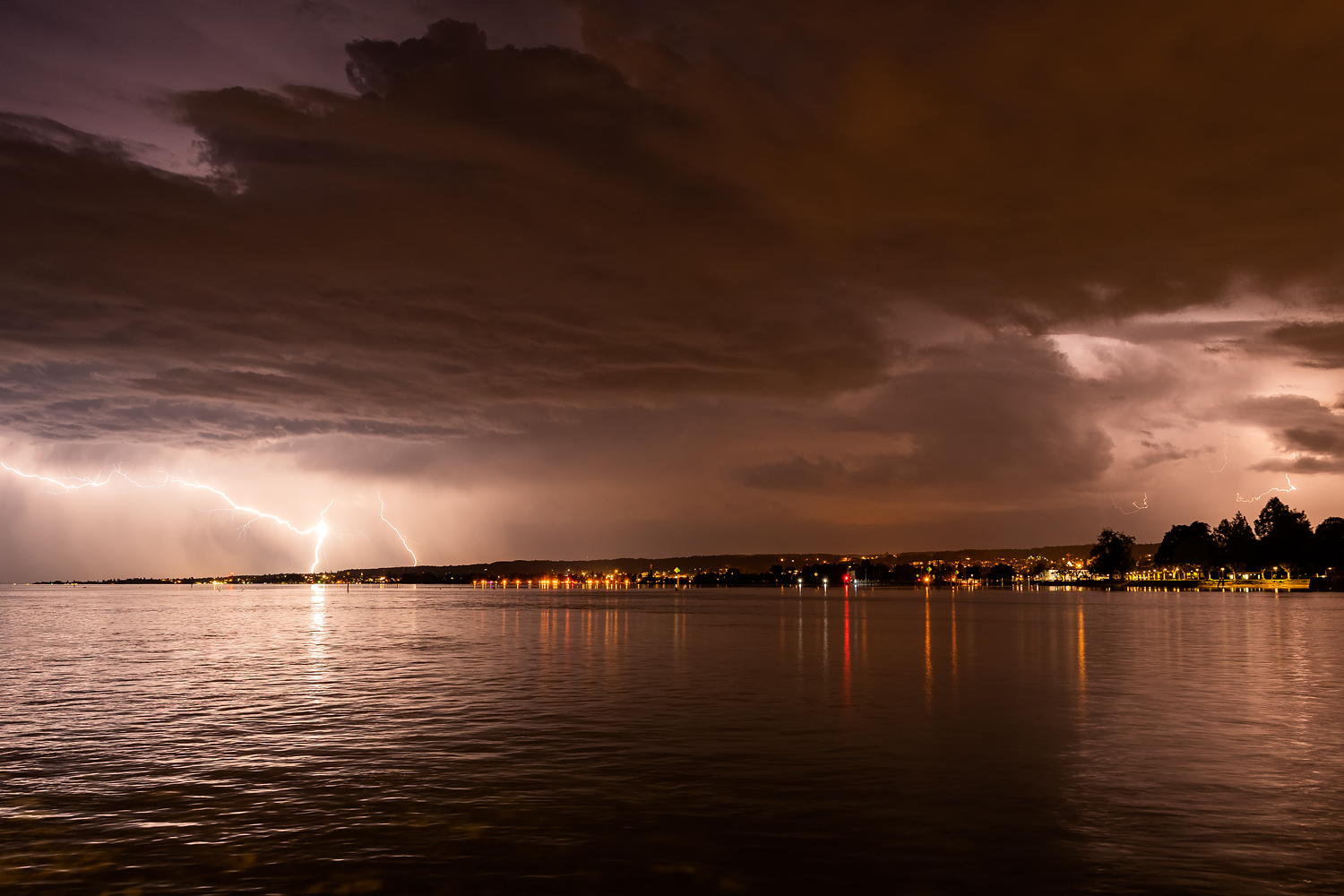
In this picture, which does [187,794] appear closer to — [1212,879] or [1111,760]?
[1212,879]

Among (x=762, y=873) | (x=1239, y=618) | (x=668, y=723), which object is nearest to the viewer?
(x=762, y=873)

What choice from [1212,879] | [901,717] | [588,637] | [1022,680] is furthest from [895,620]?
[1212,879]

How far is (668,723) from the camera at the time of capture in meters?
33.6

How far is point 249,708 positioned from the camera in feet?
121

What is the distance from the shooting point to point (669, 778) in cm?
2483

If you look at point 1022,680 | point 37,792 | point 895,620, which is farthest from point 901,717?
point 895,620

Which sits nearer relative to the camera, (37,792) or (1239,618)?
(37,792)

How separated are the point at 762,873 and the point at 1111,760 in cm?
1509

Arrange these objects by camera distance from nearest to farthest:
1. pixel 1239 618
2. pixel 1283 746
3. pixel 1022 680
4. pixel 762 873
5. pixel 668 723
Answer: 1. pixel 762 873
2. pixel 1283 746
3. pixel 668 723
4. pixel 1022 680
5. pixel 1239 618

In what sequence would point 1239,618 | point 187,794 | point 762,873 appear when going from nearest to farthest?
point 762,873 < point 187,794 < point 1239,618

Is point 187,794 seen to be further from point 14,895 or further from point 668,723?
point 668,723

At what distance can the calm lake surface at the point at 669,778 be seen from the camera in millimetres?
17266

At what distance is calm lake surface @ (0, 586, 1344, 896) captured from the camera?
17.3m

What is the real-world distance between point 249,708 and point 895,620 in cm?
9252
